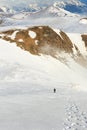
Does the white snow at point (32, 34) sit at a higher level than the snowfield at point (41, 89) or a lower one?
lower

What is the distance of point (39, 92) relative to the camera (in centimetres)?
4984

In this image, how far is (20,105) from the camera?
32531 mm

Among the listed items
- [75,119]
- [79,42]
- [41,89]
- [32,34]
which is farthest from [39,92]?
[79,42]

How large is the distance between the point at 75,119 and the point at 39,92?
23947 mm

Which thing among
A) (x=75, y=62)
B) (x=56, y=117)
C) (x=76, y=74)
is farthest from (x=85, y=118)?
(x=75, y=62)

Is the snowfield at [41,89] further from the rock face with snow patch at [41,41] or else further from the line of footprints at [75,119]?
the rock face with snow patch at [41,41]

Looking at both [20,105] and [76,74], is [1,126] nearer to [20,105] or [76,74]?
[20,105]

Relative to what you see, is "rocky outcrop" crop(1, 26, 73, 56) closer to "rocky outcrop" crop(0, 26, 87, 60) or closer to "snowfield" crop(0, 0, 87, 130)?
→ "rocky outcrop" crop(0, 26, 87, 60)

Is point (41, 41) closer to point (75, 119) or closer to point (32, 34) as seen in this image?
point (32, 34)

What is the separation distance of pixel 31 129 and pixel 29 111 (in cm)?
697

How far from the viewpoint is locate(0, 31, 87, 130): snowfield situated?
82.5ft

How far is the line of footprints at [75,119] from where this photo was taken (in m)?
23.4

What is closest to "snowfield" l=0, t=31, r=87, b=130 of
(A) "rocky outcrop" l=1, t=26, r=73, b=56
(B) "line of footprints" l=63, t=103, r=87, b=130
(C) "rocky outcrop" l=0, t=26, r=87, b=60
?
(B) "line of footprints" l=63, t=103, r=87, b=130

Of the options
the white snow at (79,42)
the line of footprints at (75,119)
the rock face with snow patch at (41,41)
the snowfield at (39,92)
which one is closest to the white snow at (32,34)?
the rock face with snow patch at (41,41)
